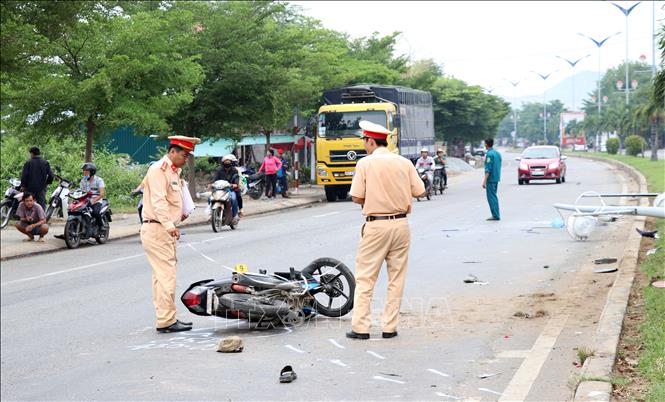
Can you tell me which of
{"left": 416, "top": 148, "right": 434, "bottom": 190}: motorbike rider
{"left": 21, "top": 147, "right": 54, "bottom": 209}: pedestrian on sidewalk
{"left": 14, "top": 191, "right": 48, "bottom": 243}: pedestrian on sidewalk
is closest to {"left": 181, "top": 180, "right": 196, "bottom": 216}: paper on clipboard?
{"left": 14, "top": 191, "right": 48, "bottom": 243}: pedestrian on sidewalk

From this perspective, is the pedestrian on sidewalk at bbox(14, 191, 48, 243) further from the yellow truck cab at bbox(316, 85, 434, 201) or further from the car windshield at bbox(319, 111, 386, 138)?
the car windshield at bbox(319, 111, 386, 138)

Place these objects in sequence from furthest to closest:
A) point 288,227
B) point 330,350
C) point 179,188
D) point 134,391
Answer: point 288,227 < point 179,188 < point 330,350 < point 134,391

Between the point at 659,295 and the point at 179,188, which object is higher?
the point at 179,188

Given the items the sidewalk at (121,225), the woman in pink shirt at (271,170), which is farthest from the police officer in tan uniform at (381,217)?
the woman in pink shirt at (271,170)

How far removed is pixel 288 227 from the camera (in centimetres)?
2223

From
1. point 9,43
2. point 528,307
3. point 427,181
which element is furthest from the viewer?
point 427,181

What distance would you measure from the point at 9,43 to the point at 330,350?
11882 millimetres

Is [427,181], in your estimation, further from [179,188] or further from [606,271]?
[179,188]

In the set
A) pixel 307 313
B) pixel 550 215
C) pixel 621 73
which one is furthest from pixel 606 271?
pixel 621 73

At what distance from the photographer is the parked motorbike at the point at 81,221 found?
63.8 ft

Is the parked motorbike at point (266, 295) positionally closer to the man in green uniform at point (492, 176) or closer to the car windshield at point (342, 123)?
the man in green uniform at point (492, 176)

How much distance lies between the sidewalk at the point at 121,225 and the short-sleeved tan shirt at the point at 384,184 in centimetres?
1104

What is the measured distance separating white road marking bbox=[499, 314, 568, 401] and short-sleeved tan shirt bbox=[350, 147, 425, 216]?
168cm

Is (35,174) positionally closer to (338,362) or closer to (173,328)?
(173,328)
